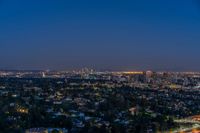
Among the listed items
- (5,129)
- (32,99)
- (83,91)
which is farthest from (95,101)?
(5,129)

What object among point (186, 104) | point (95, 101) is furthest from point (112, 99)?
point (186, 104)

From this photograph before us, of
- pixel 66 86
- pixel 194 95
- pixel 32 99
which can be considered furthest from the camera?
pixel 66 86

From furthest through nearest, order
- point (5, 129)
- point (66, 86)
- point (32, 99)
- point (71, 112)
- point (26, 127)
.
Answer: point (66, 86) < point (32, 99) < point (71, 112) < point (26, 127) < point (5, 129)

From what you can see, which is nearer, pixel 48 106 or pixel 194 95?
pixel 48 106

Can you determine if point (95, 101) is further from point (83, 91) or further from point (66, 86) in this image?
point (66, 86)

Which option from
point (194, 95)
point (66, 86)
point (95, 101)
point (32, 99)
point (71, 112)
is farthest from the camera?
point (66, 86)

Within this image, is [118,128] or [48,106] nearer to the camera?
[118,128]

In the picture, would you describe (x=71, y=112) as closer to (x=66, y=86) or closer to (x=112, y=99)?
(x=112, y=99)

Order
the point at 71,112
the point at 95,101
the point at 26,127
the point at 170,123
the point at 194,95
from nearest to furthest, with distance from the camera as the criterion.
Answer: the point at 26,127 < the point at 170,123 < the point at 71,112 < the point at 95,101 < the point at 194,95
